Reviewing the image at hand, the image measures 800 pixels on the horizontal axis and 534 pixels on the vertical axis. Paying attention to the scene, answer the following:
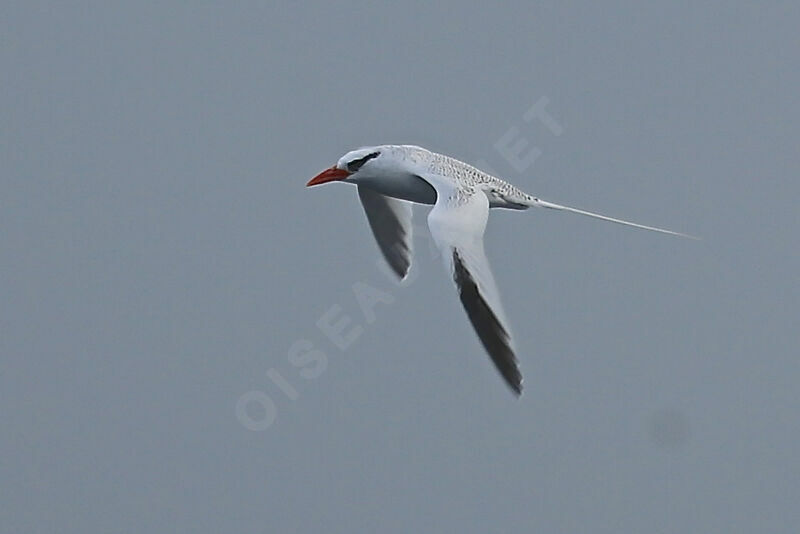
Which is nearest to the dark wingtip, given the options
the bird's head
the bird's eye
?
the bird's head

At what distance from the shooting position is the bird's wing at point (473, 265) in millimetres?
10961

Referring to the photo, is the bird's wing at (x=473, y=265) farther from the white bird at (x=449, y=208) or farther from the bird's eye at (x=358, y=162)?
the bird's eye at (x=358, y=162)

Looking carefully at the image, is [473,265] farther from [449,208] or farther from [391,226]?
[391,226]

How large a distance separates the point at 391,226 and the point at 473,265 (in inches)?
168

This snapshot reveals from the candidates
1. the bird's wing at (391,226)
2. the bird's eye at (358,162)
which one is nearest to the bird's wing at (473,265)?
the bird's eye at (358,162)

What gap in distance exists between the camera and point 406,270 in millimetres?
15680

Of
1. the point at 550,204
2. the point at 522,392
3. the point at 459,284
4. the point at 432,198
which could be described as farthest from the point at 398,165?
the point at 522,392

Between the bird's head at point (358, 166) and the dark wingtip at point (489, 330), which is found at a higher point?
the bird's head at point (358, 166)

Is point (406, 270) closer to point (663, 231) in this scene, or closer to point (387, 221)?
point (387, 221)

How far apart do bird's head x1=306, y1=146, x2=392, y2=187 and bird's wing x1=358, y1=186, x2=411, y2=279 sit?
4.46 ft

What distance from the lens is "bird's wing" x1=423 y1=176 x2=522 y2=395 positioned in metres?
11.0

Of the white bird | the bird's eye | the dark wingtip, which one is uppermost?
the bird's eye

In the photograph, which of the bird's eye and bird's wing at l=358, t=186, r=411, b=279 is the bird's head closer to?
the bird's eye

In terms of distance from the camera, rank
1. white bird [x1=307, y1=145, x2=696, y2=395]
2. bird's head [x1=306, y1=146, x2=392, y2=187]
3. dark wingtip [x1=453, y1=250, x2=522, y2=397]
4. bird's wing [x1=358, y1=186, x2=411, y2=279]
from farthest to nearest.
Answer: bird's wing [x1=358, y1=186, x2=411, y2=279] < bird's head [x1=306, y1=146, x2=392, y2=187] < white bird [x1=307, y1=145, x2=696, y2=395] < dark wingtip [x1=453, y1=250, x2=522, y2=397]
